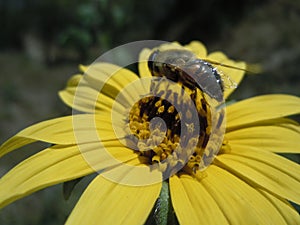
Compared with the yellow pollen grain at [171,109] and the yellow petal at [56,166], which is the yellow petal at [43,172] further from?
the yellow pollen grain at [171,109]

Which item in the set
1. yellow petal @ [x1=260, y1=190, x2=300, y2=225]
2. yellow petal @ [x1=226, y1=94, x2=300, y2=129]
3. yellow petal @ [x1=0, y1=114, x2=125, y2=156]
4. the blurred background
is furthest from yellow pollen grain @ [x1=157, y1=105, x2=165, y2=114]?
the blurred background

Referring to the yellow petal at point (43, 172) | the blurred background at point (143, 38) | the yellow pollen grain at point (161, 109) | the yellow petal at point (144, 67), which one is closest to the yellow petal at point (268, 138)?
the yellow pollen grain at point (161, 109)

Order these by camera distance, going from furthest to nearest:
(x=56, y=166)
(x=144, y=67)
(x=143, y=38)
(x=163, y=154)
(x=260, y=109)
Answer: (x=143, y=38)
(x=144, y=67)
(x=260, y=109)
(x=163, y=154)
(x=56, y=166)

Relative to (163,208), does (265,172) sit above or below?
above

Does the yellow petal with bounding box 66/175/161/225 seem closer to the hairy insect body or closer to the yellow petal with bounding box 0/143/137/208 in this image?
the yellow petal with bounding box 0/143/137/208

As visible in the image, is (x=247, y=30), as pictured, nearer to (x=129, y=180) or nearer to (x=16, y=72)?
(x=16, y=72)

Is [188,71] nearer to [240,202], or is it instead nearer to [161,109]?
[161,109]

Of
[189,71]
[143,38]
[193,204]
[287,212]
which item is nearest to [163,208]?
[193,204]
